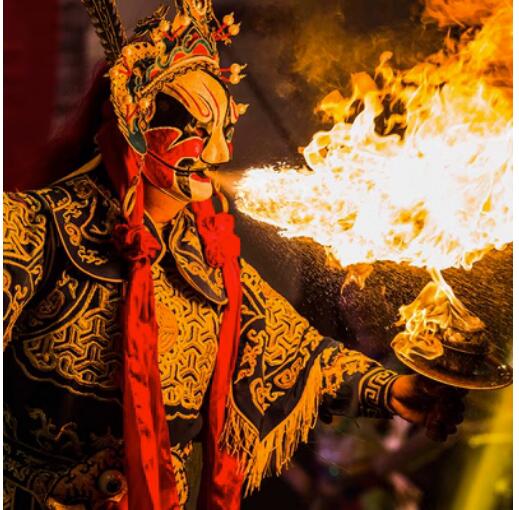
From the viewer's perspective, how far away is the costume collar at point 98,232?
1926mm

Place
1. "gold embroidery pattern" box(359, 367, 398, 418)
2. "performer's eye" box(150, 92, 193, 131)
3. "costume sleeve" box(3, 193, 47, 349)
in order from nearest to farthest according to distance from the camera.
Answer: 1. "costume sleeve" box(3, 193, 47, 349)
2. "performer's eye" box(150, 92, 193, 131)
3. "gold embroidery pattern" box(359, 367, 398, 418)

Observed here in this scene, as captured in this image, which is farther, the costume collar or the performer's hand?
the performer's hand

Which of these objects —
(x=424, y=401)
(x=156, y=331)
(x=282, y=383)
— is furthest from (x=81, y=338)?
(x=424, y=401)

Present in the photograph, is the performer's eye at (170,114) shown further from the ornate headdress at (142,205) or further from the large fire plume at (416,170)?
the large fire plume at (416,170)

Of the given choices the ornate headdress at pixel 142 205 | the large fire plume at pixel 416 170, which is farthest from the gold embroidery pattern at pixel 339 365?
the ornate headdress at pixel 142 205

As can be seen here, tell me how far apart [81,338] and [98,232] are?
0.22 meters

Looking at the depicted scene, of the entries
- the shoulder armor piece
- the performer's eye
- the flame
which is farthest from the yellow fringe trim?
the performer's eye

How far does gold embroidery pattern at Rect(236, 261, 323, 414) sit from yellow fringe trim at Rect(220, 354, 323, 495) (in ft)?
0.15

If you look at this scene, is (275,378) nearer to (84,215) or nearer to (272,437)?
(272,437)

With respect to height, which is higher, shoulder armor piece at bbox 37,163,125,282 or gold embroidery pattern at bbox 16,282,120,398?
shoulder armor piece at bbox 37,163,125,282

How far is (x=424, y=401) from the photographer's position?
6.84 ft

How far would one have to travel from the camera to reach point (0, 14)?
200cm

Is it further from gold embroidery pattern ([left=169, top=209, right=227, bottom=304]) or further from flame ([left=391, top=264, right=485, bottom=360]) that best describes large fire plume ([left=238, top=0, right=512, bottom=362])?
gold embroidery pattern ([left=169, top=209, right=227, bottom=304])

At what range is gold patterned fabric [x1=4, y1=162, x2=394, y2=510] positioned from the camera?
191 centimetres
